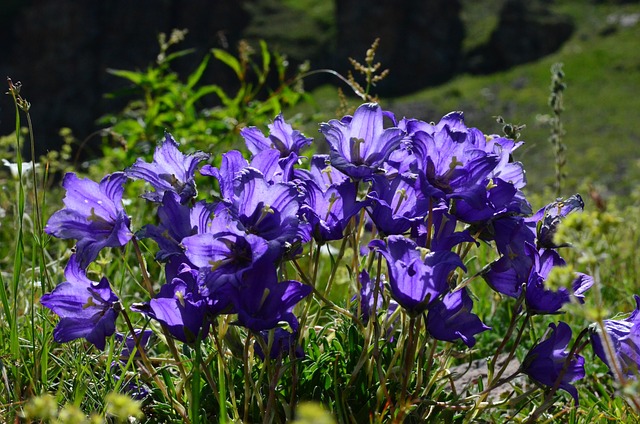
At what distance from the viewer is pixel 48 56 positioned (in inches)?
2603

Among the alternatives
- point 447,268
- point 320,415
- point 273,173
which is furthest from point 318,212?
point 320,415

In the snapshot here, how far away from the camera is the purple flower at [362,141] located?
6.16 feet

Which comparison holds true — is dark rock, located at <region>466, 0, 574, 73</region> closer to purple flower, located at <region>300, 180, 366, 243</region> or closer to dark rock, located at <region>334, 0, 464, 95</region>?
dark rock, located at <region>334, 0, 464, 95</region>

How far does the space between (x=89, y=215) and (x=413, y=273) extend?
2.77 ft

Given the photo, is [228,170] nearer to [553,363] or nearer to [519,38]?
[553,363]

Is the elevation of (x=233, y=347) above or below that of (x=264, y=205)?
below

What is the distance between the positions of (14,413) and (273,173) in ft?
3.55

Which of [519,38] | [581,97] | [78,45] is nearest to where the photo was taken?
[581,97]

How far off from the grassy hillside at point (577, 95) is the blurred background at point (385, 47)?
0.19 m

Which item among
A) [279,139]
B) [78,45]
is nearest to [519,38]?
[78,45]

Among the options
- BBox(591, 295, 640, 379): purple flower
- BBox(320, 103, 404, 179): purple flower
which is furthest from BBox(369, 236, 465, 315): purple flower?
BBox(591, 295, 640, 379): purple flower

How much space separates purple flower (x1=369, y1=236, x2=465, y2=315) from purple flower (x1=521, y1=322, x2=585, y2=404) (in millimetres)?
457

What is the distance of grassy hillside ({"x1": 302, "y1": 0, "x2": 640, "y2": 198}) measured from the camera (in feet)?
144

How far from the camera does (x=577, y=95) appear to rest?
195 ft
